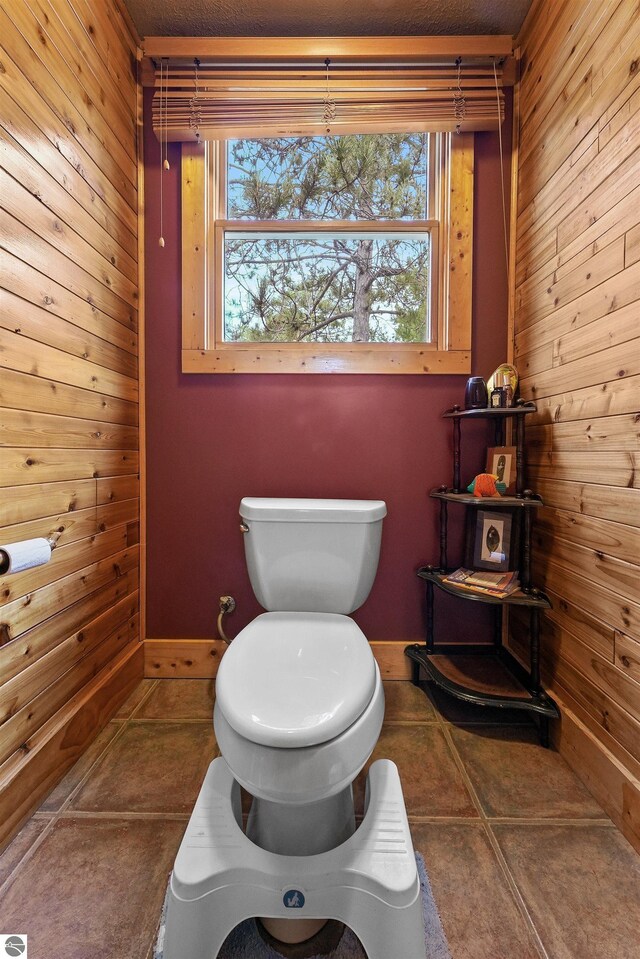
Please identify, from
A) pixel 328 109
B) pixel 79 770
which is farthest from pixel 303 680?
pixel 328 109

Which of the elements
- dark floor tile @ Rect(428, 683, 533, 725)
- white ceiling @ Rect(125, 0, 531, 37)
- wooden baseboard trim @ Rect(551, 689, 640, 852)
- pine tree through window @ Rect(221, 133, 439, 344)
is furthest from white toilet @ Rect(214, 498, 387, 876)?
white ceiling @ Rect(125, 0, 531, 37)

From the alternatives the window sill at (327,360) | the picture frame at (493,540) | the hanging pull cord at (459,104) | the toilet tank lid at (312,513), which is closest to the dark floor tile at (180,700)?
the toilet tank lid at (312,513)

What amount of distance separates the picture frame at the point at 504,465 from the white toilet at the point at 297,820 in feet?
2.78

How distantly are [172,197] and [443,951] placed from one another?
2307 mm

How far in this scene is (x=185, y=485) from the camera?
170cm

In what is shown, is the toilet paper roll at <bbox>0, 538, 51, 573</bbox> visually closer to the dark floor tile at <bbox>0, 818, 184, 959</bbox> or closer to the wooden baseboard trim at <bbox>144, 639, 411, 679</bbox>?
the dark floor tile at <bbox>0, 818, 184, 959</bbox>

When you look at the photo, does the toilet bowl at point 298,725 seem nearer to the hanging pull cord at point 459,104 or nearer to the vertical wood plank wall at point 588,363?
the vertical wood plank wall at point 588,363

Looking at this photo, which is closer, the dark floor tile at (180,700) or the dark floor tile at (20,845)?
the dark floor tile at (20,845)

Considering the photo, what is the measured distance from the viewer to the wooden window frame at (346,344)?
64.5 inches

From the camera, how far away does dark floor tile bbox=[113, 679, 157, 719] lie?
146cm

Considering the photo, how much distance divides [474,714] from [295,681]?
0.93 metres

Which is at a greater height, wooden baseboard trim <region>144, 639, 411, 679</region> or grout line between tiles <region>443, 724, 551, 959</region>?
wooden baseboard trim <region>144, 639, 411, 679</region>

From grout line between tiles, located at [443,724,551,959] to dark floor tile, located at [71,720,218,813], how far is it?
0.73 metres

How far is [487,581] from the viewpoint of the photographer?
143cm
